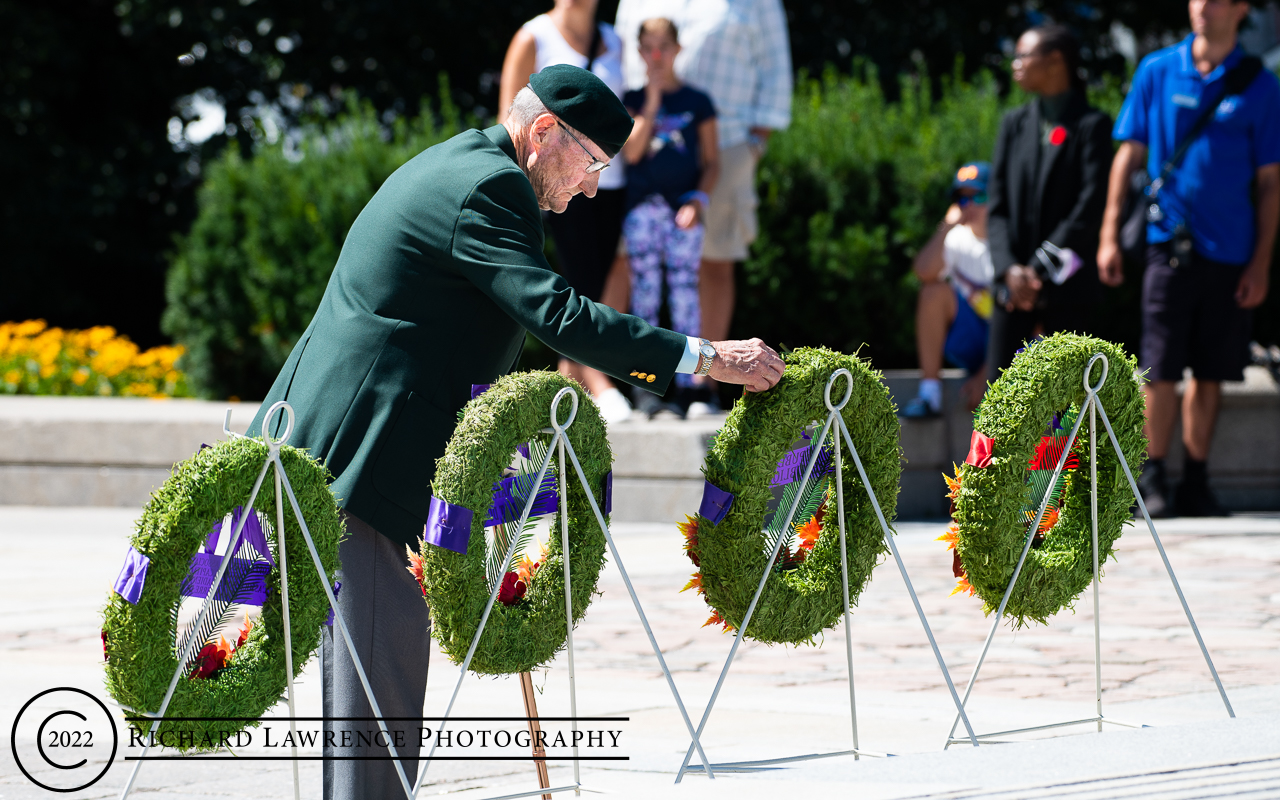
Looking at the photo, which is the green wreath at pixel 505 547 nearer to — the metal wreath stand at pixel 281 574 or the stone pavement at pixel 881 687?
the metal wreath stand at pixel 281 574

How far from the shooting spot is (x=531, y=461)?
318 centimetres

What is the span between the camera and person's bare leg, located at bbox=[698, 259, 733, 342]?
26.7 ft

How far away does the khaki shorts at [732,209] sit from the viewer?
8.07 m

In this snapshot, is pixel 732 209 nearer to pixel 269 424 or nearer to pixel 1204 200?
pixel 1204 200

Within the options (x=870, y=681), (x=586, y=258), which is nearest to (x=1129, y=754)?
(x=870, y=681)

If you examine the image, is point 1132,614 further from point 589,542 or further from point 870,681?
point 589,542

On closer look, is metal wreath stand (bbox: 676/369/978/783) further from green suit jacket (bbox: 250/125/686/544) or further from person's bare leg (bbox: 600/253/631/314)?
person's bare leg (bbox: 600/253/631/314)

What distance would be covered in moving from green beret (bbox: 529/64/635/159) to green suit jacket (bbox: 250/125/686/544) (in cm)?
16

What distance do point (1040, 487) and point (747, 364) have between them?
3.15ft

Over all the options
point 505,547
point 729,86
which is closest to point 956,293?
point 729,86

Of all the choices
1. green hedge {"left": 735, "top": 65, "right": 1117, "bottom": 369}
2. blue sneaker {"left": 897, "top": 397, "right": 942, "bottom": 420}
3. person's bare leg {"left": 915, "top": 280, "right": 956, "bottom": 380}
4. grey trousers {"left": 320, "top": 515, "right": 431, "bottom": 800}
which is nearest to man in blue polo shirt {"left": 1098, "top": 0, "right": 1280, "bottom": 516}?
person's bare leg {"left": 915, "top": 280, "right": 956, "bottom": 380}

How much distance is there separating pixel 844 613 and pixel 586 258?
4.32 m

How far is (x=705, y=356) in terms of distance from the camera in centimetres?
321

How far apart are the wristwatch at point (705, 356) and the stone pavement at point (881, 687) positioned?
915 millimetres
